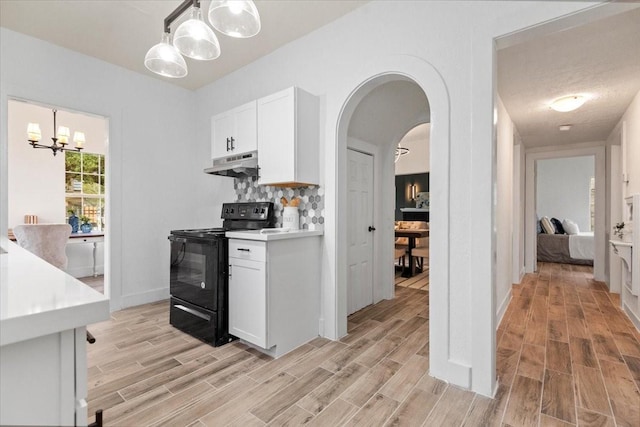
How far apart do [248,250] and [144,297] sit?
2.14 m

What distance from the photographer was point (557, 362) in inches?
89.4

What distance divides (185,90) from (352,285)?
11.0 ft

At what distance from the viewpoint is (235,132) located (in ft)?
9.98

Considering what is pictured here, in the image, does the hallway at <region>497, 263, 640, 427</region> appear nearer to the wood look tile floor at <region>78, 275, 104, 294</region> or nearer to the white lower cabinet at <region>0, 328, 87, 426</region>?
the white lower cabinet at <region>0, 328, 87, 426</region>

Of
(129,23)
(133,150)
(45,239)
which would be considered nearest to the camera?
(129,23)

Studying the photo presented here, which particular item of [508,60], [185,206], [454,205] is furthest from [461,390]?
[185,206]

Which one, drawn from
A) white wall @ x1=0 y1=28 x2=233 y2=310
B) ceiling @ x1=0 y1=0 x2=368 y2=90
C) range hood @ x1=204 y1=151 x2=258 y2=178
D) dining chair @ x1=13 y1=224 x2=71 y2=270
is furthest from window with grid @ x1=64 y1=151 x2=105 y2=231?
range hood @ x1=204 y1=151 x2=258 y2=178

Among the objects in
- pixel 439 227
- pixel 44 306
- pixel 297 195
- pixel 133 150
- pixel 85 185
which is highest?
pixel 133 150

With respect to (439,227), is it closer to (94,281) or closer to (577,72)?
(577,72)

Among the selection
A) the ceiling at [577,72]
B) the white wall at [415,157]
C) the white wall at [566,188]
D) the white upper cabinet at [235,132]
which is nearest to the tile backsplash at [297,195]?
the white upper cabinet at [235,132]

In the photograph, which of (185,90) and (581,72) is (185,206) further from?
(581,72)

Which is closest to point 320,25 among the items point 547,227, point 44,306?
point 44,306

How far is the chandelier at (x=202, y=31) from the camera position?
1.59 m

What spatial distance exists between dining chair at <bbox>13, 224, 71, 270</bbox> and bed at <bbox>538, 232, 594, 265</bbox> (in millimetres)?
8883
